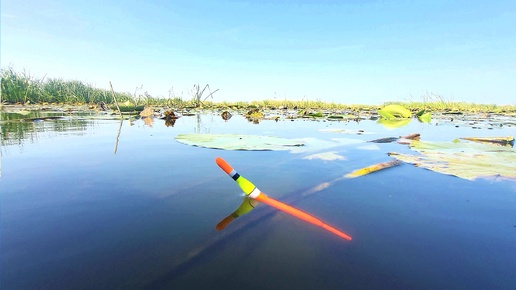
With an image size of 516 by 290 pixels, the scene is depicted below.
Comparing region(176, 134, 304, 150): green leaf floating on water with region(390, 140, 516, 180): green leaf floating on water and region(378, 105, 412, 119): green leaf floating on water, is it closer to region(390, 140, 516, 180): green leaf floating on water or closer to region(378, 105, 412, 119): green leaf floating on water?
region(390, 140, 516, 180): green leaf floating on water

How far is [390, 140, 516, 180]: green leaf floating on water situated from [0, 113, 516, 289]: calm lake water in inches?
7.1

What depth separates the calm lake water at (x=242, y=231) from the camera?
2.59ft

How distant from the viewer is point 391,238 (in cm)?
104

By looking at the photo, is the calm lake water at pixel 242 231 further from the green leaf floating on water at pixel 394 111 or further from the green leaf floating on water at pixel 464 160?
the green leaf floating on water at pixel 394 111

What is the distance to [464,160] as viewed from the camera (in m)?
2.39

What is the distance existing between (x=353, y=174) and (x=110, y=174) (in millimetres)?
1776

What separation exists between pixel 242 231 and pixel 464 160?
2397mm

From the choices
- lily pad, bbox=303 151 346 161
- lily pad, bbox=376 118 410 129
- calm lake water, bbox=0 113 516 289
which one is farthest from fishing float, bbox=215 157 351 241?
lily pad, bbox=376 118 410 129

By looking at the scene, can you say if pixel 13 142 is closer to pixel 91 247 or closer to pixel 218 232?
pixel 91 247

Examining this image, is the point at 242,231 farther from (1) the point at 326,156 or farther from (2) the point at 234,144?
(2) the point at 234,144

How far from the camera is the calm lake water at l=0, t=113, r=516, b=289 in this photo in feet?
2.59

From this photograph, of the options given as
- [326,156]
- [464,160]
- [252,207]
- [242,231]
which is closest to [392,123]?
[464,160]

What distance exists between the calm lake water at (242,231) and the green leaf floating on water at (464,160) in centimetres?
18

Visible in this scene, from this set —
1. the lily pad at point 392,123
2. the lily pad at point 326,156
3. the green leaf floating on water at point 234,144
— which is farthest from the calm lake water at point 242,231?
the lily pad at point 392,123
